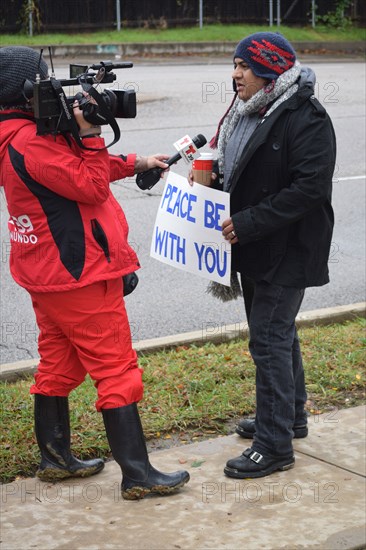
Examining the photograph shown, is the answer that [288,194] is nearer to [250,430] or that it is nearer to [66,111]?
[66,111]

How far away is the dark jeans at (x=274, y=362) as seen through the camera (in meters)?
4.32

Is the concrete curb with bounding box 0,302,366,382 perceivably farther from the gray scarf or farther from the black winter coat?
the gray scarf

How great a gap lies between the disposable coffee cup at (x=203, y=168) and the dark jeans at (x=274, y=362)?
0.52 m

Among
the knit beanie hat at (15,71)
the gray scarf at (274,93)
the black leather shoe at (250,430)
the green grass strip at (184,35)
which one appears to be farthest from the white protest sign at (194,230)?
the green grass strip at (184,35)

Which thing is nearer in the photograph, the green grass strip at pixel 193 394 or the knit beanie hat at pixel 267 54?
the knit beanie hat at pixel 267 54

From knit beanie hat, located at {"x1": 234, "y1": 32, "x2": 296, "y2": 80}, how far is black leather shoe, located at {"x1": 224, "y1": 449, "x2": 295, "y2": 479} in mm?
1636

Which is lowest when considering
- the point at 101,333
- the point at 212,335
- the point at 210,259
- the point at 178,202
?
the point at 212,335

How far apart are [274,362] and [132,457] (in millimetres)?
763

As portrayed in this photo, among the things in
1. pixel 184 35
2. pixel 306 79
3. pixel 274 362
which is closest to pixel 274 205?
pixel 306 79

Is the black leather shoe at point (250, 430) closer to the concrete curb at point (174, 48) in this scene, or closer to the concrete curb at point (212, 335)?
the concrete curb at point (212, 335)

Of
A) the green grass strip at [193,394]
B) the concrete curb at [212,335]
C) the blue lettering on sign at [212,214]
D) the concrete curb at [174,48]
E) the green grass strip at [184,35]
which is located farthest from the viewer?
the green grass strip at [184,35]

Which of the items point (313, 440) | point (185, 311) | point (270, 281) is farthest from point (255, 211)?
point (185, 311)

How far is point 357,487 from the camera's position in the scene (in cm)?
422

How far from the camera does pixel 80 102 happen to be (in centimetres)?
376
